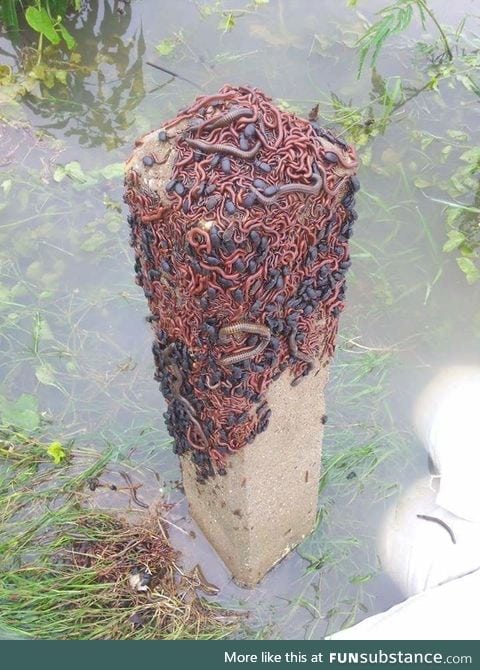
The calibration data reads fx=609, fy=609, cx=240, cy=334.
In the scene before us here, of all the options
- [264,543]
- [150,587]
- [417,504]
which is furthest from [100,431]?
[417,504]

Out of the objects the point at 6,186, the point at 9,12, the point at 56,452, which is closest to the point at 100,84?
the point at 9,12

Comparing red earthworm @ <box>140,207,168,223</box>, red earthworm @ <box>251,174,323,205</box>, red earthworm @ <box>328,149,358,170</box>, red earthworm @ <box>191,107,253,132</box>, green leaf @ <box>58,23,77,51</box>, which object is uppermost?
red earthworm @ <box>191,107,253,132</box>

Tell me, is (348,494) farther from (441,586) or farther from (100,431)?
(100,431)

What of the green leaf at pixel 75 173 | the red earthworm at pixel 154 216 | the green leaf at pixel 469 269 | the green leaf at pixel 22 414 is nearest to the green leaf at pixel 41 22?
the green leaf at pixel 75 173

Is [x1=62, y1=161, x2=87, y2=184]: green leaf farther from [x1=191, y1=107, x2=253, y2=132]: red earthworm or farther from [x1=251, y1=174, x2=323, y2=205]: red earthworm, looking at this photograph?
[x1=251, y1=174, x2=323, y2=205]: red earthworm

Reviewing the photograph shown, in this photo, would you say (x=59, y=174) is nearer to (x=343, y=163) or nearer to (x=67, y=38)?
(x=67, y=38)

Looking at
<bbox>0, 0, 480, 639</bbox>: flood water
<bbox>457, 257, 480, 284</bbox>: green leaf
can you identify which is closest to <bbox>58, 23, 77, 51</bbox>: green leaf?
<bbox>0, 0, 480, 639</bbox>: flood water

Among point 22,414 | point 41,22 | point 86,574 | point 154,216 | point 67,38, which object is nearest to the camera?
point 154,216
